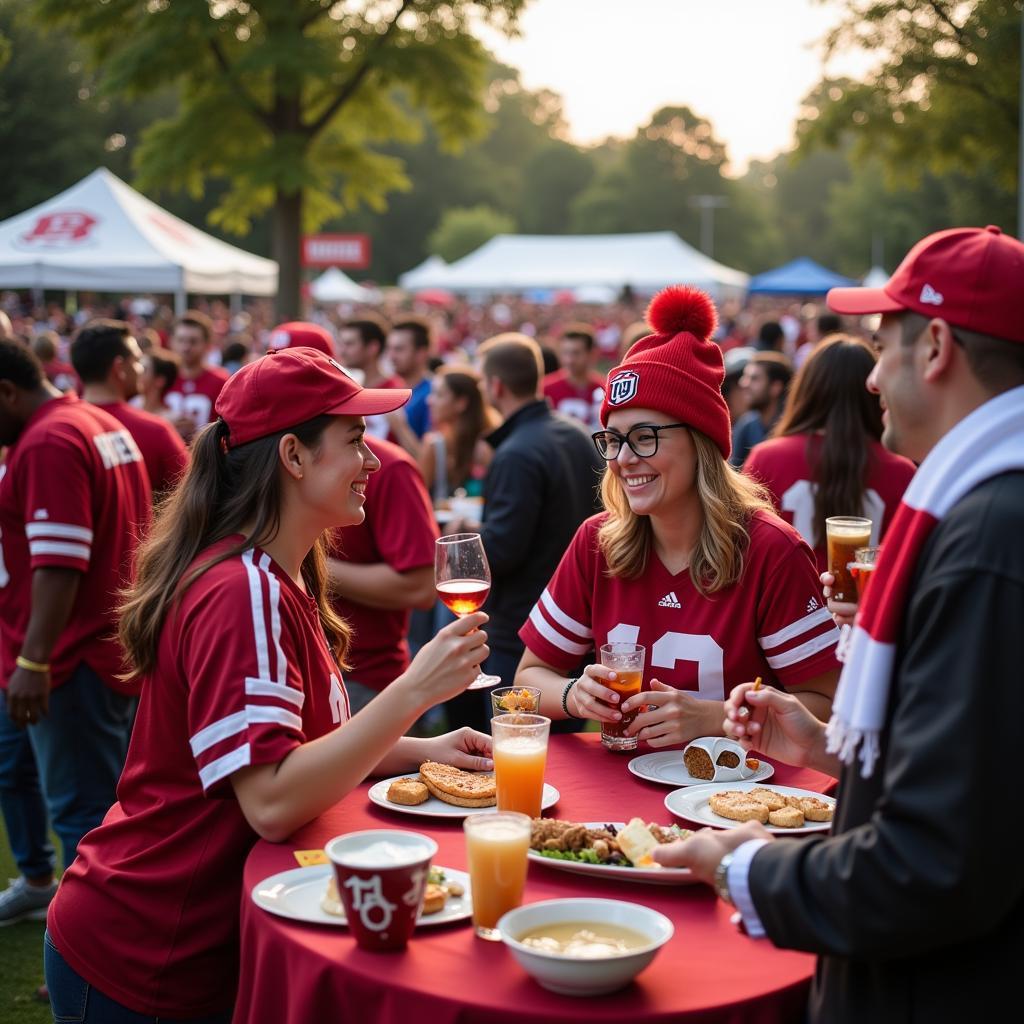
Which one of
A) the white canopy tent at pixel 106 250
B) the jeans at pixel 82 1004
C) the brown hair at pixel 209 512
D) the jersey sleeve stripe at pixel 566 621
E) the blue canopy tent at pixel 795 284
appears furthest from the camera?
the blue canopy tent at pixel 795 284

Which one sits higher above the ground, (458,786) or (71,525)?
(71,525)

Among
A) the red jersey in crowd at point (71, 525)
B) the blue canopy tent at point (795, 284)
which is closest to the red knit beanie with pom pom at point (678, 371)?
the red jersey in crowd at point (71, 525)

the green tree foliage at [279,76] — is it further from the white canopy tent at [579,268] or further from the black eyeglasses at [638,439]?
the white canopy tent at [579,268]

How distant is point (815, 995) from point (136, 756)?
62.4 inches

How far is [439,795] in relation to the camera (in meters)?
2.91

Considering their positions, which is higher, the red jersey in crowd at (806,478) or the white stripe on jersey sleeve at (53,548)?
the red jersey in crowd at (806,478)

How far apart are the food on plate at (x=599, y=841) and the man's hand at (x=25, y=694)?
9.58 ft

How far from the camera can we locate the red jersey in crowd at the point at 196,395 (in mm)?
10344

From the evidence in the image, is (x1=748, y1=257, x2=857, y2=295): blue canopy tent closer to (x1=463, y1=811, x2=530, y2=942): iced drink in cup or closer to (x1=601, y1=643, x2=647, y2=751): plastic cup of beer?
(x1=601, y1=643, x2=647, y2=751): plastic cup of beer

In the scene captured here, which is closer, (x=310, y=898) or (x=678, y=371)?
(x=310, y=898)

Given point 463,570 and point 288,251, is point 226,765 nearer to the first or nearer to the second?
point 463,570

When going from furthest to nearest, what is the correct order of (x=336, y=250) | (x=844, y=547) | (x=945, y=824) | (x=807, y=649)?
1. (x=336, y=250)
2. (x=807, y=649)
3. (x=844, y=547)
4. (x=945, y=824)

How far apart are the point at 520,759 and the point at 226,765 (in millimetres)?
635

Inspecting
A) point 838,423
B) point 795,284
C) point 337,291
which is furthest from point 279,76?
point 337,291
